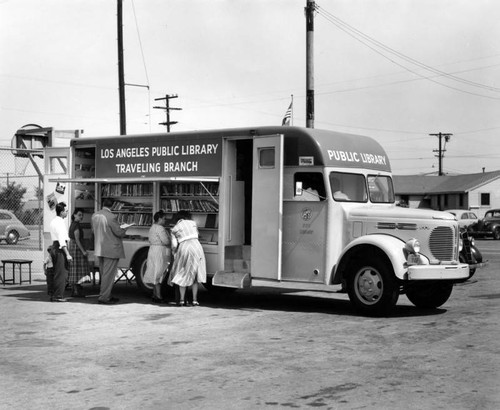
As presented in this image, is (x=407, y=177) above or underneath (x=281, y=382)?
above

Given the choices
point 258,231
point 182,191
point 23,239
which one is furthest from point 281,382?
point 23,239

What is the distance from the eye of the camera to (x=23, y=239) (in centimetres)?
3572

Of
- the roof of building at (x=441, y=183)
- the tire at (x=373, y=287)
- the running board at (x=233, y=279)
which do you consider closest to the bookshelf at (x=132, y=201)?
the running board at (x=233, y=279)

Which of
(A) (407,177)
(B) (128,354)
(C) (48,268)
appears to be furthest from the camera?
(A) (407,177)

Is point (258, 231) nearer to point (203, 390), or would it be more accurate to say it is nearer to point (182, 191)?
point (182, 191)

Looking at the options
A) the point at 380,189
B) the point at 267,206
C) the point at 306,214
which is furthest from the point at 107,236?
the point at 380,189

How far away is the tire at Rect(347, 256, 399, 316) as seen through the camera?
1173cm

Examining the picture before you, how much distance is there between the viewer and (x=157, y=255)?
13742 mm

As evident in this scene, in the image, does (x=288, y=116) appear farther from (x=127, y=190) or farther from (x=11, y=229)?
(x=11, y=229)

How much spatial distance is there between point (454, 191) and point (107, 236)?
62.9 meters

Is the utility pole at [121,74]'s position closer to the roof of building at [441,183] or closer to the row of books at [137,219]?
the row of books at [137,219]

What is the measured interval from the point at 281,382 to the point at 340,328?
348cm

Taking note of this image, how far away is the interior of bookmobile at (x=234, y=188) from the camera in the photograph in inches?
499

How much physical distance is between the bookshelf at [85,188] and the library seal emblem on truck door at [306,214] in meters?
5.20
